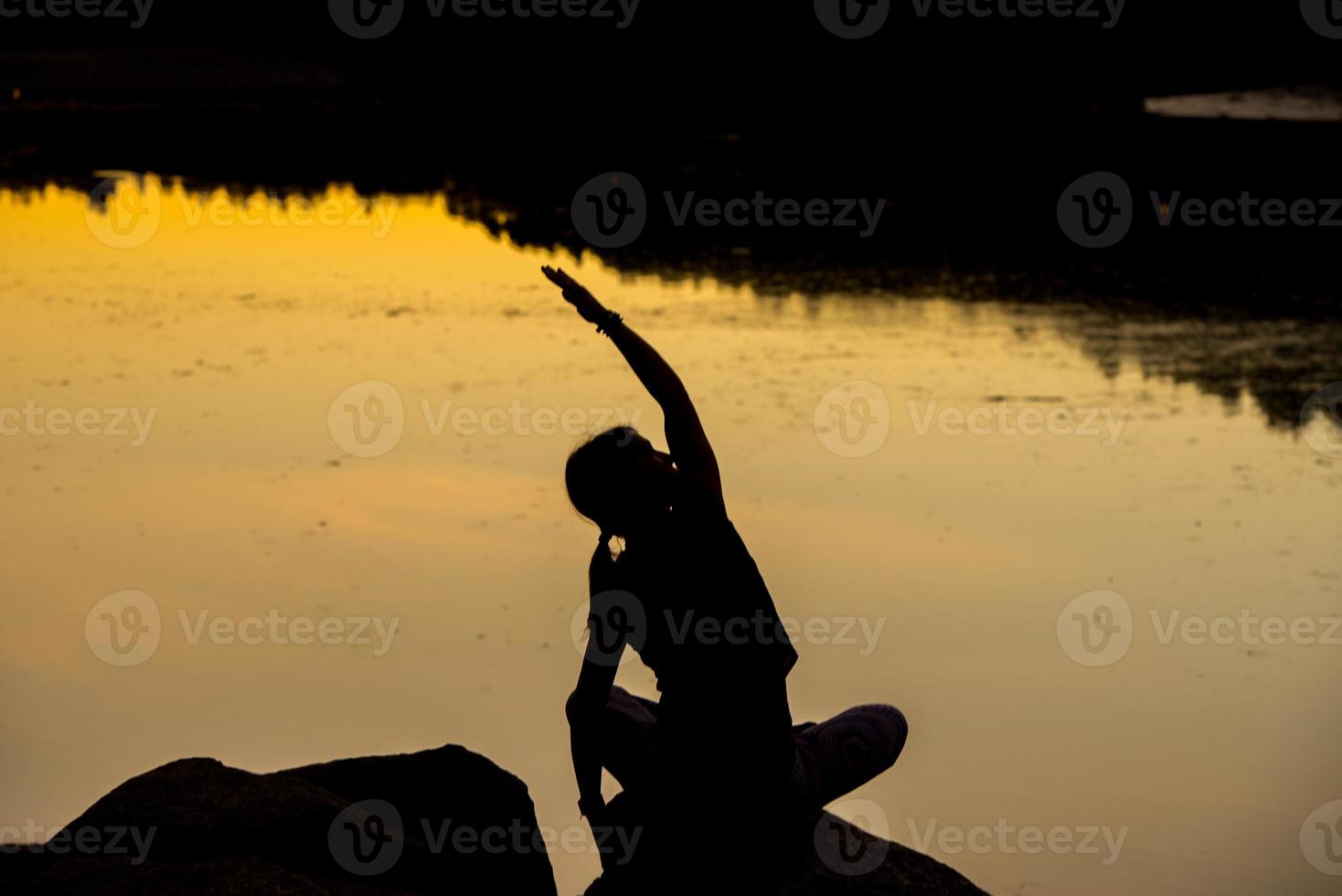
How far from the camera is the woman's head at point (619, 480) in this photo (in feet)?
15.0

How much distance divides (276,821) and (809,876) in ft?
4.93

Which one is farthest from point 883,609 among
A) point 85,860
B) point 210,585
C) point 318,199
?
point 318,199

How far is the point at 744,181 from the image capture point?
2447 cm
